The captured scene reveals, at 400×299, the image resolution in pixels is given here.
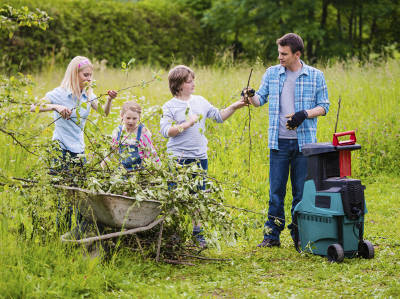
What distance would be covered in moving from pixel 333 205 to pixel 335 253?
416mm

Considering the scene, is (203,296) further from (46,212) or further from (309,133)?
(309,133)

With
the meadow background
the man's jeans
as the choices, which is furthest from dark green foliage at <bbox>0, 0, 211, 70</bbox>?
the man's jeans

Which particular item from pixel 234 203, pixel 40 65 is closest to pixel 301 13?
pixel 40 65

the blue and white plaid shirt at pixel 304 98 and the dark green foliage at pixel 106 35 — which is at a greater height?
the dark green foliage at pixel 106 35

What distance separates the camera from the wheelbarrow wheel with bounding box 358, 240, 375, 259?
4.48 meters

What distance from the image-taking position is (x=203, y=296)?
11.6 ft

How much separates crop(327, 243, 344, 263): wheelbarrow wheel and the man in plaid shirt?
0.65m

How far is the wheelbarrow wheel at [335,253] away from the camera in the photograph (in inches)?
169

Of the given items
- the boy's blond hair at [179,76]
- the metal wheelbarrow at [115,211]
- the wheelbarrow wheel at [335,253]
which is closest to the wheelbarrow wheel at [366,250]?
the wheelbarrow wheel at [335,253]

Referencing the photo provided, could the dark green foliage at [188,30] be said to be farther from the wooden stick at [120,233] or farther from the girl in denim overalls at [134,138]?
the wooden stick at [120,233]

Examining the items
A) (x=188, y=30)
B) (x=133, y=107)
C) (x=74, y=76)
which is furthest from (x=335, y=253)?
(x=188, y=30)

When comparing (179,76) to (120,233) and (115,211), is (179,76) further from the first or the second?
(120,233)

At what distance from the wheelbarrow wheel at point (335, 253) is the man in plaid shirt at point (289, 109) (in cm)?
65

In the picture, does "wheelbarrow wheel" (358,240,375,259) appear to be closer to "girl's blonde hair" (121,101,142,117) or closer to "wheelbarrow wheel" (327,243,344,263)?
"wheelbarrow wheel" (327,243,344,263)
